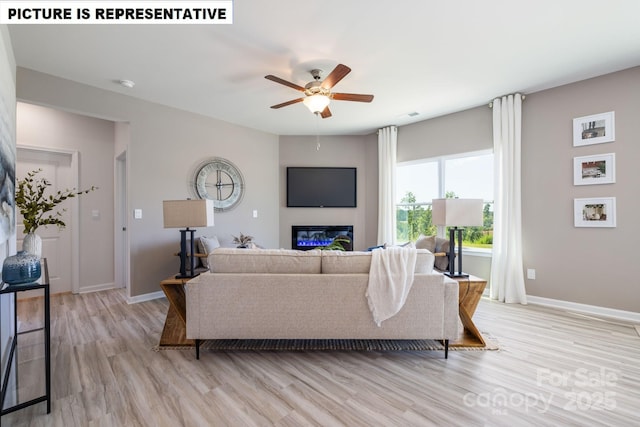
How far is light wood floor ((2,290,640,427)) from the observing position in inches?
62.1

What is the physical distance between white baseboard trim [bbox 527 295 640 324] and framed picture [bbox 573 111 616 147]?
1814 mm

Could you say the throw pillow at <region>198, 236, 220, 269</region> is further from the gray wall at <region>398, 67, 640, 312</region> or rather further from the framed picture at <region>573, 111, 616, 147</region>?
the framed picture at <region>573, 111, 616, 147</region>

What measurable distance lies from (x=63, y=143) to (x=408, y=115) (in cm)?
494

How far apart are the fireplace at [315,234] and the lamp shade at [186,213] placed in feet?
9.96

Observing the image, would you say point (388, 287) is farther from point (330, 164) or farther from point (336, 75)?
point (330, 164)

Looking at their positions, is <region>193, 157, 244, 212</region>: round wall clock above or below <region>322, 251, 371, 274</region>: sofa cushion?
above

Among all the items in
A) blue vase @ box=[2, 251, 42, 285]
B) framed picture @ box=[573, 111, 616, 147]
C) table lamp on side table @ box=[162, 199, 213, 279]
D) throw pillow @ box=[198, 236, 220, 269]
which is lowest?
throw pillow @ box=[198, 236, 220, 269]

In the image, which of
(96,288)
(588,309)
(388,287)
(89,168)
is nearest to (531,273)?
(588,309)

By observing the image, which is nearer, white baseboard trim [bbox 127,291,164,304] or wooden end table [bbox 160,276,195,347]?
wooden end table [bbox 160,276,195,347]

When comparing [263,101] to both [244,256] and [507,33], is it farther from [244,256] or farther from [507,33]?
[507,33]

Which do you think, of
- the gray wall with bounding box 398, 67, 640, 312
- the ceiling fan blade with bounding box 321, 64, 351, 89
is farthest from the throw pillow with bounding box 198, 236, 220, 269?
the gray wall with bounding box 398, 67, 640, 312

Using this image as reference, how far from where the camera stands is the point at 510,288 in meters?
3.61

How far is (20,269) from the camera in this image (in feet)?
5.21

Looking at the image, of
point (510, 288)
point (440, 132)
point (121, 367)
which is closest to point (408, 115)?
point (440, 132)
